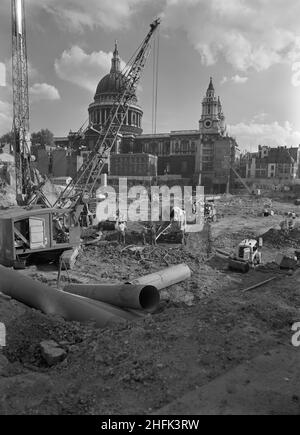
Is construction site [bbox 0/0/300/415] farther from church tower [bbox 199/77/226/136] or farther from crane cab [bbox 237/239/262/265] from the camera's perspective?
church tower [bbox 199/77/226/136]

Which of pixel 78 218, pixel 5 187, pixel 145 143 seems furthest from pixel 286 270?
pixel 145 143

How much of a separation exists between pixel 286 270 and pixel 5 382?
1103 cm

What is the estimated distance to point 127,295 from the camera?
7.91 meters

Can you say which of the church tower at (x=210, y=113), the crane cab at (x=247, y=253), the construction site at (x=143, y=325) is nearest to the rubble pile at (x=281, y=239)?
the construction site at (x=143, y=325)

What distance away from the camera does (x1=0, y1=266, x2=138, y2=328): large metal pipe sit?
23.9 feet

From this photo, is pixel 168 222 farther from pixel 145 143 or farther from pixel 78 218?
pixel 145 143

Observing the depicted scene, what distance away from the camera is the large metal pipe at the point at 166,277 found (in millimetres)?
10210

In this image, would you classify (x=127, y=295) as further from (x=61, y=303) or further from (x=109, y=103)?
(x=109, y=103)

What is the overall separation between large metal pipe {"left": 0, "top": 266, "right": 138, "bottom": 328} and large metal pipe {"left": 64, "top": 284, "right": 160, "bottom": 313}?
22 centimetres

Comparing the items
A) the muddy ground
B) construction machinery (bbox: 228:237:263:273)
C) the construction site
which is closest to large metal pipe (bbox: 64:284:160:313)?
the construction site

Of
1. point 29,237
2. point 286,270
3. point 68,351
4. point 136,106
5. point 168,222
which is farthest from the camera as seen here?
point 136,106

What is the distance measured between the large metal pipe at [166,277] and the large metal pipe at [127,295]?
140 cm

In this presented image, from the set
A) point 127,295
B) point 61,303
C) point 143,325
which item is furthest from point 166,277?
point 143,325
